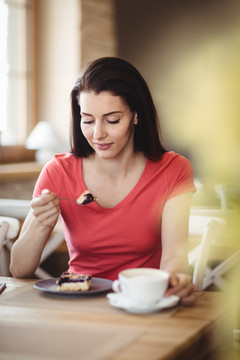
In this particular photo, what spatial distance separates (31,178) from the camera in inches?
179

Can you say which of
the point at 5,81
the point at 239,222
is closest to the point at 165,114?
the point at 5,81

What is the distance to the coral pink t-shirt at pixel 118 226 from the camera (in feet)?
5.31

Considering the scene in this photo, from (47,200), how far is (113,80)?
41 cm

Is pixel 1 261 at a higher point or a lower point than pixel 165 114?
lower

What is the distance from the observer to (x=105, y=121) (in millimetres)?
1554

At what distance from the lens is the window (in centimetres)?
474

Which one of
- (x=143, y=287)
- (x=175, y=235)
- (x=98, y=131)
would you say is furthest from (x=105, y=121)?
(x=143, y=287)

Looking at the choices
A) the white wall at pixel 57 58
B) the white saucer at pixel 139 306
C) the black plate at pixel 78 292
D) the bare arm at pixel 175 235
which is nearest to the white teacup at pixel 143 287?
the white saucer at pixel 139 306

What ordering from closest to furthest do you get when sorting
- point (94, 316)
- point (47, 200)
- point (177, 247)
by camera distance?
point (94, 316) < point (47, 200) < point (177, 247)

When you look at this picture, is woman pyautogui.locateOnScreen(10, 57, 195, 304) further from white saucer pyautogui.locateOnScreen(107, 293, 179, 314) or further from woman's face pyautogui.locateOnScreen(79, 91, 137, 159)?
white saucer pyautogui.locateOnScreen(107, 293, 179, 314)

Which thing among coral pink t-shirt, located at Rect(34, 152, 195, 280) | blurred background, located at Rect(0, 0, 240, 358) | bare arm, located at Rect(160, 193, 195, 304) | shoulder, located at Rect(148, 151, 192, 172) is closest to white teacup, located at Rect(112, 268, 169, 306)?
bare arm, located at Rect(160, 193, 195, 304)

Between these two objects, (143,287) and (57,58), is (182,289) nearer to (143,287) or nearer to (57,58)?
(143,287)

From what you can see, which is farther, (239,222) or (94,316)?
(94,316)

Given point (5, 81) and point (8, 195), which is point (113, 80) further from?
point (5, 81)
